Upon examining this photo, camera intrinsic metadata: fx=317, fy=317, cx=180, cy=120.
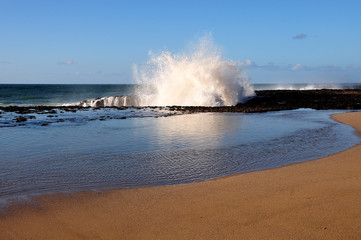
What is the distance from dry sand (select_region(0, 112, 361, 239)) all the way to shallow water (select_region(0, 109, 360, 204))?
29.6 inches

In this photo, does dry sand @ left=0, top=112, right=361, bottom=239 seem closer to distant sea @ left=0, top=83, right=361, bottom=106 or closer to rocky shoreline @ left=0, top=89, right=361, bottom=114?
rocky shoreline @ left=0, top=89, right=361, bottom=114

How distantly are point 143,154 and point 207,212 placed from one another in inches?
172

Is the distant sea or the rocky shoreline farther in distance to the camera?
the distant sea

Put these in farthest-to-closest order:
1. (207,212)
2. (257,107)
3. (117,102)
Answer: (117,102) < (257,107) < (207,212)

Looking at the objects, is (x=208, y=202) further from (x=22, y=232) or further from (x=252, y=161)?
(x=252, y=161)

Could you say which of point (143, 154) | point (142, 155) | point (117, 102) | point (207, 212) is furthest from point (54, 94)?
point (207, 212)

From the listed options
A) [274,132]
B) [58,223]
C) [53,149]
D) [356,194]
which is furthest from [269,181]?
[274,132]

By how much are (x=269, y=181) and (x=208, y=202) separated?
1.58m

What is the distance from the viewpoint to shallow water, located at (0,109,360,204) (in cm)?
605

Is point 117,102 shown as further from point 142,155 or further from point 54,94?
point 54,94

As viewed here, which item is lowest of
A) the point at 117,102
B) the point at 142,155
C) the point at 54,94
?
the point at 142,155

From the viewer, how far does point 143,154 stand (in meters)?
8.41

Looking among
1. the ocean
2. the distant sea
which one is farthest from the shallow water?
the distant sea

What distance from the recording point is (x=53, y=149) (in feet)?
30.2
